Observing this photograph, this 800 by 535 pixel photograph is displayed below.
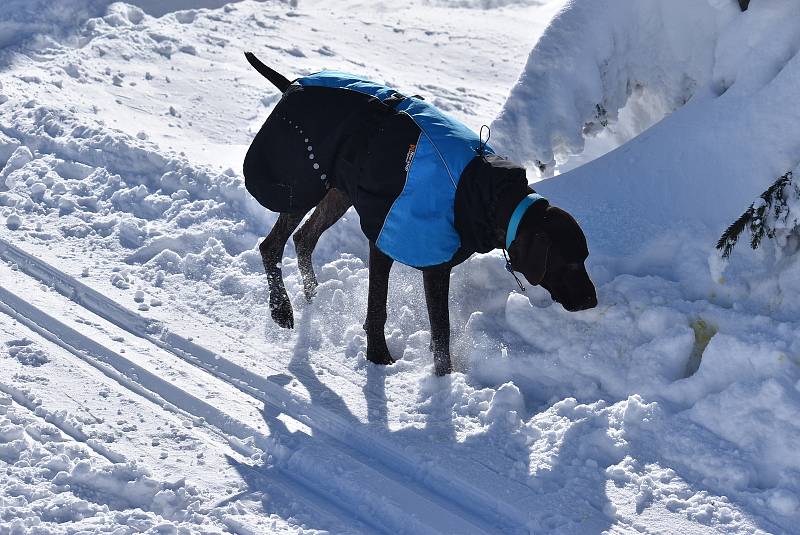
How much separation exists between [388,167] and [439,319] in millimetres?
812

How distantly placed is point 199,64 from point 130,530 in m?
6.52

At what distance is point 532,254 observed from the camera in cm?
443

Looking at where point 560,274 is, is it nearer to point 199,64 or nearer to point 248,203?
point 248,203

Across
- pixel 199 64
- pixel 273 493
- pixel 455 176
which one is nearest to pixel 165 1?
pixel 199 64

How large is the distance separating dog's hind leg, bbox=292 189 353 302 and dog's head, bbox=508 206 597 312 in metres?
1.51

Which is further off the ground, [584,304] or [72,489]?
[584,304]

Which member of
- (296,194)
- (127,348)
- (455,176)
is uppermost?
(455,176)

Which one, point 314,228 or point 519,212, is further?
point 314,228

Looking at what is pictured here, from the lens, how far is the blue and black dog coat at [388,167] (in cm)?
458

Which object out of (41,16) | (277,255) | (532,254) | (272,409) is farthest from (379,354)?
(41,16)

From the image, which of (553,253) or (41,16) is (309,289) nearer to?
(553,253)

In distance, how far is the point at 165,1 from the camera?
11.0m

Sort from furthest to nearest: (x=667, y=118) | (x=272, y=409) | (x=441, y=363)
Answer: (x=667, y=118), (x=441, y=363), (x=272, y=409)

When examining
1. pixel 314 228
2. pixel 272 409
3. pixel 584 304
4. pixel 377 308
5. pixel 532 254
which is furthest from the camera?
pixel 314 228
